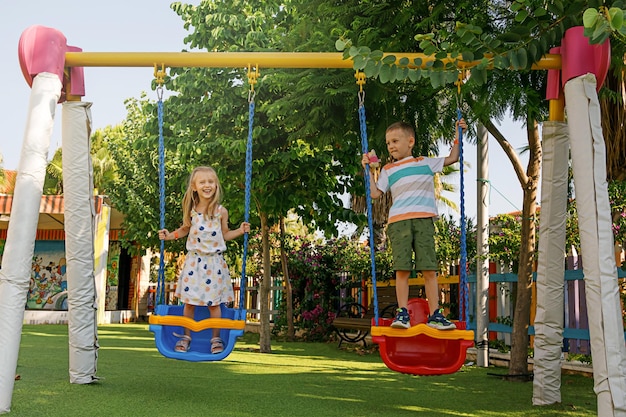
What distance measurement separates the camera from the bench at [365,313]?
37.6ft

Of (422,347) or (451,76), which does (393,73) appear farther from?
(422,347)

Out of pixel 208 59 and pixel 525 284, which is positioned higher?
pixel 208 59

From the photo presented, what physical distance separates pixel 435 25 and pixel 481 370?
185 inches

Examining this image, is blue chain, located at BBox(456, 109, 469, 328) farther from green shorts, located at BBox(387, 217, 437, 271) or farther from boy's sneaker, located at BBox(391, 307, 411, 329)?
boy's sneaker, located at BBox(391, 307, 411, 329)

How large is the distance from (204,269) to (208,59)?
1.80 meters

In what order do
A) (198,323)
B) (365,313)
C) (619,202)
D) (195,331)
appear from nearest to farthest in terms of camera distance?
(198,323) < (195,331) < (619,202) < (365,313)

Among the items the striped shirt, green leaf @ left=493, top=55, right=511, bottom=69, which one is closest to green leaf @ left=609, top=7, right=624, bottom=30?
green leaf @ left=493, top=55, right=511, bottom=69

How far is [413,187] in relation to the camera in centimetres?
534

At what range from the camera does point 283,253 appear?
14.5 meters

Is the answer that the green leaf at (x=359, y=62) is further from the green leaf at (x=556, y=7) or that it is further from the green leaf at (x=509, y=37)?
the green leaf at (x=556, y=7)

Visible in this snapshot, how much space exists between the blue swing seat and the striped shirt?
1.52m

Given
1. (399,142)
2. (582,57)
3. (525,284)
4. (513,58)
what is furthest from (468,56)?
(525,284)

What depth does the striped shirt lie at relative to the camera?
5285 millimetres

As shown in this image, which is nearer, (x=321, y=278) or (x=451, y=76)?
(x=451, y=76)
